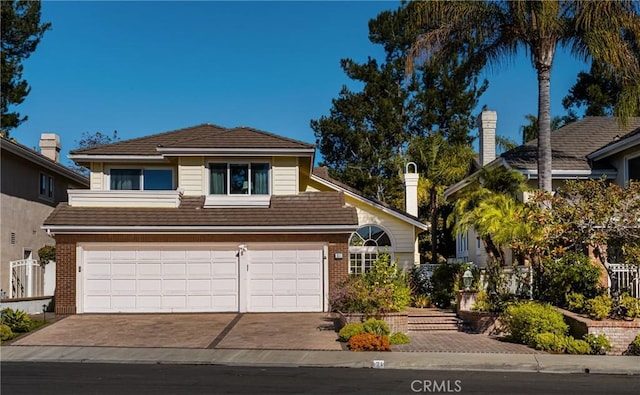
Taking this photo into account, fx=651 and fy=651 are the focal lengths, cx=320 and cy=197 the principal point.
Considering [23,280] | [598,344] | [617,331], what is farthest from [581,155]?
[23,280]

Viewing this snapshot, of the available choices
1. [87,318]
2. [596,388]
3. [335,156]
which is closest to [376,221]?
[87,318]

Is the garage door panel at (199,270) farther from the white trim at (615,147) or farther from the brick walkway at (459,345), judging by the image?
the white trim at (615,147)

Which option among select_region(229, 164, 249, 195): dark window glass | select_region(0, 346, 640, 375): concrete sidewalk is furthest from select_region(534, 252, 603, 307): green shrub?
select_region(229, 164, 249, 195): dark window glass

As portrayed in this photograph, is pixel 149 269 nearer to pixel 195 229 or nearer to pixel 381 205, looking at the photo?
pixel 195 229

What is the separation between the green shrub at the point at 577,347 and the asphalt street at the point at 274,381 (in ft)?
7.16

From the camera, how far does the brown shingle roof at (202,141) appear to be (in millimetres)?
22562

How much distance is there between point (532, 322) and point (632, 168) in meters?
8.99

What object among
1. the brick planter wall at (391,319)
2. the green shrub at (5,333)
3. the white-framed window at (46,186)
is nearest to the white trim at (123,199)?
the white-framed window at (46,186)

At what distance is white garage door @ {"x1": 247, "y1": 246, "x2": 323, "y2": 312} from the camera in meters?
20.9

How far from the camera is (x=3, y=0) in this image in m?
36.2

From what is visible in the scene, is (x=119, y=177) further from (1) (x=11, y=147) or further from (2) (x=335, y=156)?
(2) (x=335, y=156)

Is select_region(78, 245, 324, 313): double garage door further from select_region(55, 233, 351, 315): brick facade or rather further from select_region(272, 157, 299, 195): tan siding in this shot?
select_region(272, 157, 299, 195): tan siding

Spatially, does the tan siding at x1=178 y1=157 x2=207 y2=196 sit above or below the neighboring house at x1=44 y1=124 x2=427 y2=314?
above

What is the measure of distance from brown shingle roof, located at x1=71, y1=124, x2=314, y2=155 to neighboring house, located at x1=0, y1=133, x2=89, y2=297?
2.39 meters
